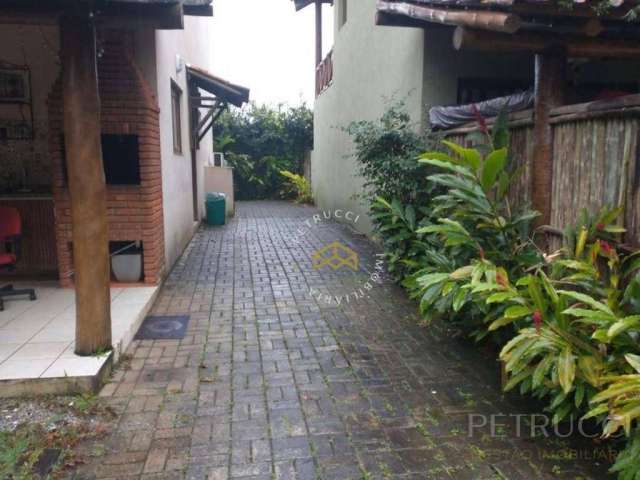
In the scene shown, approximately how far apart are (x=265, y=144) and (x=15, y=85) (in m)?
16.3

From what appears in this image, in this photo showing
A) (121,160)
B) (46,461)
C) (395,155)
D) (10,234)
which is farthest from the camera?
(395,155)

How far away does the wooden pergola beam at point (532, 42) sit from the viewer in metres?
4.06

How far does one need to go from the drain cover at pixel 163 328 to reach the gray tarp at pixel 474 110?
3429 mm

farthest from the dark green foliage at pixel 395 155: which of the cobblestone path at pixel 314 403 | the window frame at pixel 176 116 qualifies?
the window frame at pixel 176 116

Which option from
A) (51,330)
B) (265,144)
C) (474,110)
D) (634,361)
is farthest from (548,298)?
(265,144)

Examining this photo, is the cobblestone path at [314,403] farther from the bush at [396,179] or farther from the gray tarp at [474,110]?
the gray tarp at [474,110]

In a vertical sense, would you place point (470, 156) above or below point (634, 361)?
above

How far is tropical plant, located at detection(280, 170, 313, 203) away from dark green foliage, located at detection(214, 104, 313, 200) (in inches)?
34.7

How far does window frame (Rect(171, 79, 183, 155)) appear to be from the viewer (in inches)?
336

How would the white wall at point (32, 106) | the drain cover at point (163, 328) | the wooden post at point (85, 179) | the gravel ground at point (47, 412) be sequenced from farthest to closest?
the white wall at point (32, 106) < the drain cover at point (163, 328) < the wooden post at point (85, 179) < the gravel ground at point (47, 412)

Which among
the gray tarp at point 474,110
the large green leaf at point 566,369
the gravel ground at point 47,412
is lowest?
the gravel ground at point 47,412

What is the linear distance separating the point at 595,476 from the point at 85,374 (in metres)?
3.20

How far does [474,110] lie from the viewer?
4.96 m

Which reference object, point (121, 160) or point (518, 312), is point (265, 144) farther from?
point (518, 312)
